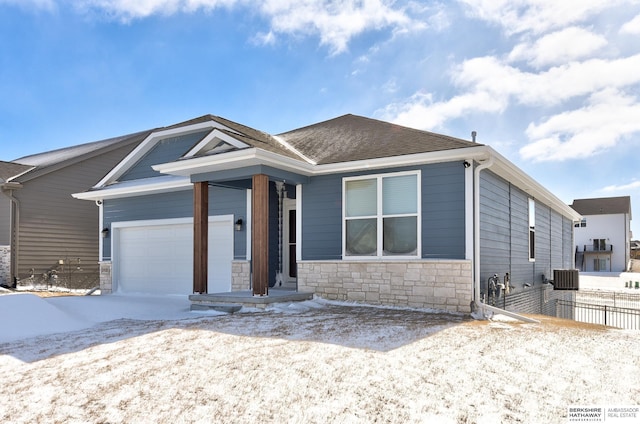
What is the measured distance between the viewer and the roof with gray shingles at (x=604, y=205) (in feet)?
139

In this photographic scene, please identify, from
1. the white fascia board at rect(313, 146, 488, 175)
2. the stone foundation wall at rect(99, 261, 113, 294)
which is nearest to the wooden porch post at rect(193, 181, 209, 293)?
the white fascia board at rect(313, 146, 488, 175)

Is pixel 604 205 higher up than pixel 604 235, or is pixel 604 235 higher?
pixel 604 205

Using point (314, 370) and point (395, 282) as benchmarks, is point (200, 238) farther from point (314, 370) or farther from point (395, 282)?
point (314, 370)

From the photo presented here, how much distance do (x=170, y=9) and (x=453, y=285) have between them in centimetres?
894

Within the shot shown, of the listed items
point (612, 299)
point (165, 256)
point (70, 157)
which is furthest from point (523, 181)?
point (70, 157)

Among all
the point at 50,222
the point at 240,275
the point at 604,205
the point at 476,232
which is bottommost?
the point at 240,275

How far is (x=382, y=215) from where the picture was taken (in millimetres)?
9375

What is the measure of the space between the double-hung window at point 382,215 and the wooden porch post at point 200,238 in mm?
3014

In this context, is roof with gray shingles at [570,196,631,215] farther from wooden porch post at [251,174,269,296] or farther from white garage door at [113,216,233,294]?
wooden porch post at [251,174,269,296]

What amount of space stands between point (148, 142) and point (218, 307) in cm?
622

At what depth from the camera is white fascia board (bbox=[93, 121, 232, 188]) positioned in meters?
12.0

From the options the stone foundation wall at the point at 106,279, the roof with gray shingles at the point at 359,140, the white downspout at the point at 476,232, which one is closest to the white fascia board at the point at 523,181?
the white downspout at the point at 476,232

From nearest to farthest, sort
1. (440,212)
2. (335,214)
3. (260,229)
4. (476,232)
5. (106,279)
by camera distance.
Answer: (476,232) → (440,212) → (260,229) → (335,214) → (106,279)

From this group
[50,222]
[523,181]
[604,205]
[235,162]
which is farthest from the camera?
[604,205]
